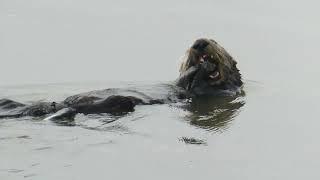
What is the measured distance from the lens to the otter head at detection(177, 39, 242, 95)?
11.0 m

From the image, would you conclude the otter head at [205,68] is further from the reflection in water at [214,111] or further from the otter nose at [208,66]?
the reflection in water at [214,111]

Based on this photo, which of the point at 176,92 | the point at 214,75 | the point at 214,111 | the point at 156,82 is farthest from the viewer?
the point at 156,82

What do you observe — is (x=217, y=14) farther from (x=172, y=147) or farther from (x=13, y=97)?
(x=172, y=147)

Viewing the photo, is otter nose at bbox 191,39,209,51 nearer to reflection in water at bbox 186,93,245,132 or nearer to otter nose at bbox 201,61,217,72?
otter nose at bbox 201,61,217,72

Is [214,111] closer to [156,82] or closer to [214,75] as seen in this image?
[214,75]

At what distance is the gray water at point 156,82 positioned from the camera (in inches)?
303

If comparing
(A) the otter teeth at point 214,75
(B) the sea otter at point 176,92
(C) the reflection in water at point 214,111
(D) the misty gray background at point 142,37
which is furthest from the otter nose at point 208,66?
(D) the misty gray background at point 142,37

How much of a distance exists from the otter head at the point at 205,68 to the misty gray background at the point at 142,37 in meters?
2.35

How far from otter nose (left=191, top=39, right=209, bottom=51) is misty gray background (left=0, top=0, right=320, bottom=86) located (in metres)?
2.61

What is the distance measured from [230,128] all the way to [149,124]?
3.69ft

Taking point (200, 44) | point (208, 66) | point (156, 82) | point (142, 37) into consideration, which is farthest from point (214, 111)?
point (142, 37)

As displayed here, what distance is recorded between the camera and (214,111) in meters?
10.5

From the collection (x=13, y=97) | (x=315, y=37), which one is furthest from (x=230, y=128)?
(x=315, y=37)

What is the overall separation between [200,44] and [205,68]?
386mm
